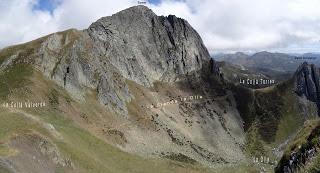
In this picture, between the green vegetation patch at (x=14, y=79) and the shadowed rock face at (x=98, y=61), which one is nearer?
the green vegetation patch at (x=14, y=79)

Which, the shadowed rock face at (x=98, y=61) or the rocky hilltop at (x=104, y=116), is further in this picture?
the shadowed rock face at (x=98, y=61)

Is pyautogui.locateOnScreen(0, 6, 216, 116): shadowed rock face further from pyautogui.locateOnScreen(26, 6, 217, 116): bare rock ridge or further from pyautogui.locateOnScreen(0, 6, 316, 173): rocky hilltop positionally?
pyautogui.locateOnScreen(0, 6, 316, 173): rocky hilltop

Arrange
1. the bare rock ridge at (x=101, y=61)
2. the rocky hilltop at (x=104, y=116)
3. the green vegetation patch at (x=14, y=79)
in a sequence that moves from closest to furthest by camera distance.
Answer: the rocky hilltop at (x=104, y=116)
the green vegetation patch at (x=14, y=79)
the bare rock ridge at (x=101, y=61)

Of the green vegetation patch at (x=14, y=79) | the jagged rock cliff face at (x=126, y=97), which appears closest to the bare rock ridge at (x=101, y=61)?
the jagged rock cliff face at (x=126, y=97)

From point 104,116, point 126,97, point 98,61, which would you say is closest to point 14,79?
point 104,116

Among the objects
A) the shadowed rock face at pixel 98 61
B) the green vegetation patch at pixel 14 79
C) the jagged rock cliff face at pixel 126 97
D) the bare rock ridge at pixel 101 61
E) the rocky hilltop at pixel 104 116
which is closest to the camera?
the rocky hilltop at pixel 104 116

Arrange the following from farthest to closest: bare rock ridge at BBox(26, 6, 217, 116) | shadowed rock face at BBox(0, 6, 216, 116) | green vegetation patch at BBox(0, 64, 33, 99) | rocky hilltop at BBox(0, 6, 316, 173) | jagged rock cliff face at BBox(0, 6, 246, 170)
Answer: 1. bare rock ridge at BBox(26, 6, 217, 116)
2. shadowed rock face at BBox(0, 6, 216, 116)
3. jagged rock cliff face at BBox(0, 6, 246, 170)
4. green vegetation patch at BBox(0, 64, 33, 99)
5. rocky hilltop at BBox(0, 6, 316, 173)

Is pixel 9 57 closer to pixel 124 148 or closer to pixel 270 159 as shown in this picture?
pixel 124 148

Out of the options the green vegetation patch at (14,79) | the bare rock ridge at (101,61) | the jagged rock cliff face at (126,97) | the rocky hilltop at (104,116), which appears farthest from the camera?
the bare rock ridge at (101,61)

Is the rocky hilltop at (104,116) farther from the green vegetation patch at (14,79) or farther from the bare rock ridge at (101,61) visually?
the bare rock ridge at (101,61)

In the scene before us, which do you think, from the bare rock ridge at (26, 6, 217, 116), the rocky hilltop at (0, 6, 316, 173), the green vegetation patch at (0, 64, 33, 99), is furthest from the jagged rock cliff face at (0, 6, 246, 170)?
the green vegetation patch at (0, 64, 33, 99)

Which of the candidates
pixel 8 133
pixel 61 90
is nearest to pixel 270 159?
pixel 61 90

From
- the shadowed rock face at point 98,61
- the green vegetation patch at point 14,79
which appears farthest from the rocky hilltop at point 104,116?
the shadowed rock face at point 98,61

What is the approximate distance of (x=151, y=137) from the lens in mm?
137625
